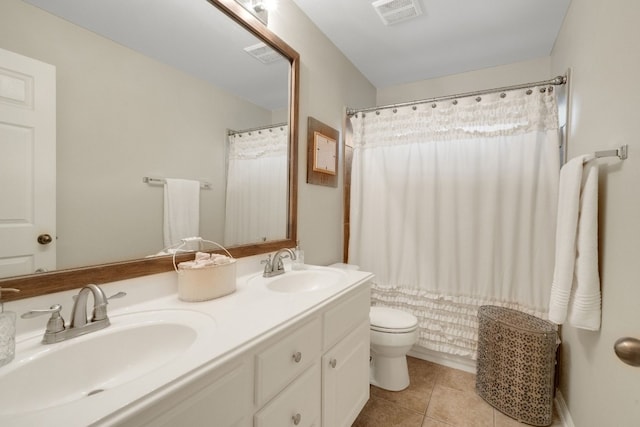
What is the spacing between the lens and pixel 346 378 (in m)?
1.27

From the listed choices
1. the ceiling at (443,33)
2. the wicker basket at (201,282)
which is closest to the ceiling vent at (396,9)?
the ceiling at (443,33)

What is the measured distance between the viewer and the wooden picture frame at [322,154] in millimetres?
1878

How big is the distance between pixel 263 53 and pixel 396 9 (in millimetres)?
919

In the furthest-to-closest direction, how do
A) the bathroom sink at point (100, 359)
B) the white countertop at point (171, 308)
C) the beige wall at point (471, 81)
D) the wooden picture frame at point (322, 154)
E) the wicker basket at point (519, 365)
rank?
the beige wall at point (471, 81) → the wooden picture frame at point (322, 154) → the wicker basket at point (519, 365) → the bathroom sink at point (100, 359) → the white countertop at point (171, 308)

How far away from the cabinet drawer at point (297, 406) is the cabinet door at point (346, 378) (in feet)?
0.19

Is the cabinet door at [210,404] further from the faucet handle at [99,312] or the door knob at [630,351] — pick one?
the door knob at [630,351]

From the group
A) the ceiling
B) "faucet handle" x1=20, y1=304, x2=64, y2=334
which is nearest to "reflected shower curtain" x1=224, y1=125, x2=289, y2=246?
"faucet handle" x1=20, y1=304, x2=64, y2=334

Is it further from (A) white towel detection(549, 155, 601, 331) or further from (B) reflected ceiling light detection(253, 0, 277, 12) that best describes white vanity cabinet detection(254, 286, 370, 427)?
(B) reflected ceiling light detection(253, 0, 277, 12)

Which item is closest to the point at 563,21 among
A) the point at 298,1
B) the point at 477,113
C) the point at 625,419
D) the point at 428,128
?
A: the point at 477,113

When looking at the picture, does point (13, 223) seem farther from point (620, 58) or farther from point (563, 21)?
point (563, 21)

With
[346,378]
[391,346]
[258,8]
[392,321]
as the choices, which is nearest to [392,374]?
[391,346]

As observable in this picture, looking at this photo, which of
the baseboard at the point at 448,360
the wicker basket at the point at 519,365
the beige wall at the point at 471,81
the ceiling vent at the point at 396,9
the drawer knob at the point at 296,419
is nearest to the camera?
the drawer knob at the point at 296,419

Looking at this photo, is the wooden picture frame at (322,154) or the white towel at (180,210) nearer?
the white towel at (180,210)

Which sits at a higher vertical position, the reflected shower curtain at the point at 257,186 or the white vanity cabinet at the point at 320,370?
the reflected shower curtain at the point at 257,186
